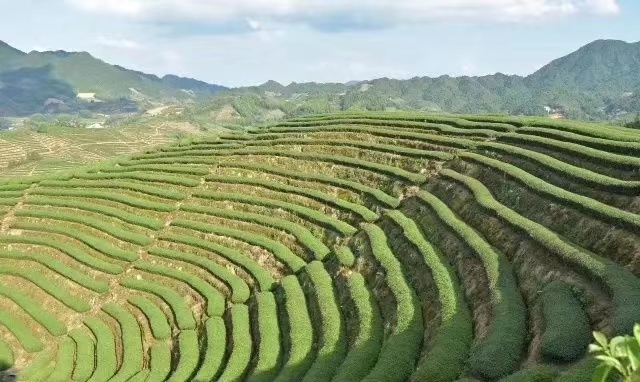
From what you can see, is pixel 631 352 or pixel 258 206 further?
pixel 258 206

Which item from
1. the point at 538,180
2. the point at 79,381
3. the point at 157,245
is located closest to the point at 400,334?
the point at 538,180

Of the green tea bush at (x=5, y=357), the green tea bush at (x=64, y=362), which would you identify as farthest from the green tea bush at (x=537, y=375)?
the green tea bush at (x=5, y=357)

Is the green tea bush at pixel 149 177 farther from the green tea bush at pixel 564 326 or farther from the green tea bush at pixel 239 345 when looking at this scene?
the green tea bush at pixel 564 326

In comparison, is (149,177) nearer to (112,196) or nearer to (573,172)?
(112,196)

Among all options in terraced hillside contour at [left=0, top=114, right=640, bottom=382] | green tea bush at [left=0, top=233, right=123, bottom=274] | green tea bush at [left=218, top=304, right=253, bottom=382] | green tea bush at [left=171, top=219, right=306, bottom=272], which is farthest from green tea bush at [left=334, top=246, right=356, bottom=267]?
green tea bush at [left=0, top=233, right=123, bottom=274]

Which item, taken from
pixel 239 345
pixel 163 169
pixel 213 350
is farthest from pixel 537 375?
pixel 163 169

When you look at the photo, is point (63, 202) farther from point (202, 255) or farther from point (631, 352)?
point (631, 352)
